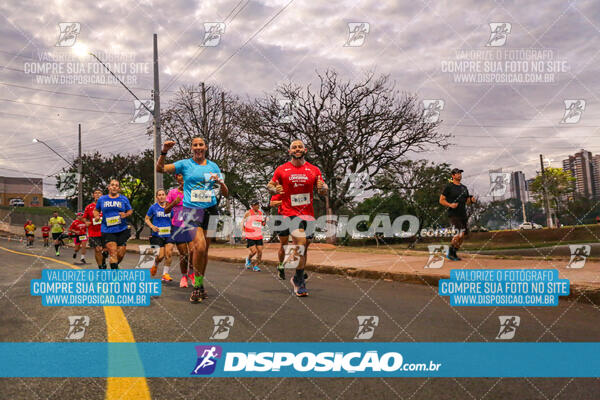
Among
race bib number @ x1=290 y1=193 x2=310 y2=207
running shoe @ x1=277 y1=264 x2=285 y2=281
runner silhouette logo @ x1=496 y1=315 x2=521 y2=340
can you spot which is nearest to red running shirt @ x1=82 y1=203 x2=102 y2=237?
running shoe @ x1=277 y1=264 x2=285 y2=281

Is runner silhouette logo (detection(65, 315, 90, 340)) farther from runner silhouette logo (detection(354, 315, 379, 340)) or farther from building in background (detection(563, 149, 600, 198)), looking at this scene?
building in background (detection(563, 149, 600, 198))

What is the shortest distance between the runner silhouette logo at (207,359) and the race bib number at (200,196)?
3086 millimetres

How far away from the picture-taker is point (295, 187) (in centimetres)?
686

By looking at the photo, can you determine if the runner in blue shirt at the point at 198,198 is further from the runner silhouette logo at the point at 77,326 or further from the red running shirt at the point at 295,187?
the runner silhouette logo at the point at 77,326

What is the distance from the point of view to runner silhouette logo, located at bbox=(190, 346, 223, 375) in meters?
2.99

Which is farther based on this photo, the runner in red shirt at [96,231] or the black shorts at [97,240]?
the runner in red shirt at [96,231]

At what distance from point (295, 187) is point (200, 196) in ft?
4.60

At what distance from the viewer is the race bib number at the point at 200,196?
6.34 m

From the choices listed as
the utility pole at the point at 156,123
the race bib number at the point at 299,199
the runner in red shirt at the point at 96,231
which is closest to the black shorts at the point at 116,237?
the runner in red shirt at the point at 96,231

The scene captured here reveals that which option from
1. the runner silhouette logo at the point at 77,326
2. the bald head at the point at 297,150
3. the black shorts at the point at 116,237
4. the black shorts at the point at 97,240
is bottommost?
the runner silhouette logo at the point at 77,326

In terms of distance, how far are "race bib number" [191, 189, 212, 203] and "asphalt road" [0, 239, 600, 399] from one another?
1.35 m

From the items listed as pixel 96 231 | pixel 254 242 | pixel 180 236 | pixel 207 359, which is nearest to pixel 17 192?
pixel 96 231

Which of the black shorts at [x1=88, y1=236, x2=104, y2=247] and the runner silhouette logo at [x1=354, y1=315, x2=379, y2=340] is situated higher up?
the black shorts at [x1=88, y1=236, x2=104, y2=247]

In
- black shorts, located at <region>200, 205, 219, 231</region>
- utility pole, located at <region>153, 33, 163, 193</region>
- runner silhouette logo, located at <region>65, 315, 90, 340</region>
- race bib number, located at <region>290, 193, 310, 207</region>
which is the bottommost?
runner silhouette logo, located at <region>65, 315, 90, 340</region>
